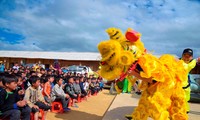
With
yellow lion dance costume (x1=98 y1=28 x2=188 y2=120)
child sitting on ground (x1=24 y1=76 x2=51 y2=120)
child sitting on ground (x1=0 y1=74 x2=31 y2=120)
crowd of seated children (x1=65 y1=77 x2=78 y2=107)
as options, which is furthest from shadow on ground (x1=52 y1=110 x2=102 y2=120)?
yellow lion dance costume (x1=98 y1=28 x2=188 y2=120)

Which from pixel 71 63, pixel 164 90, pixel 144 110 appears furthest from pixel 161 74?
pixel 71 63

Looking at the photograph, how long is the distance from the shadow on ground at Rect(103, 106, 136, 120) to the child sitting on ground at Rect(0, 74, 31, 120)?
6.53 feet

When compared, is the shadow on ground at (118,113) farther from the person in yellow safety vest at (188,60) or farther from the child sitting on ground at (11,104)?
the child sitting on ground at (11,104)

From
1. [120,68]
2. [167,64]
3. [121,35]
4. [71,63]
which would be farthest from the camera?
[71,63]

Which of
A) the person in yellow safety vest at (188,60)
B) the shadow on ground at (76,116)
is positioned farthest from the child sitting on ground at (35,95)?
the person in yellow safety vest at (188,60)

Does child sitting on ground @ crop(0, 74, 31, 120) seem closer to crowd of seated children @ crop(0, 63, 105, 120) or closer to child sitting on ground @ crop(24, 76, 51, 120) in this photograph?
crowd of seated children @ crop(0, 63, 105, 120)

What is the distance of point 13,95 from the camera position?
4.30 meters

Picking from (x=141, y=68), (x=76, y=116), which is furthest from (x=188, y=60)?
(x=76, y=116)

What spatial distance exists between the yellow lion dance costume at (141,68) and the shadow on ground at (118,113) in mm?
1638

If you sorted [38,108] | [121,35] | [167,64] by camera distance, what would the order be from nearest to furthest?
1. [121,35]
2. [167,64]
3. [38,108]

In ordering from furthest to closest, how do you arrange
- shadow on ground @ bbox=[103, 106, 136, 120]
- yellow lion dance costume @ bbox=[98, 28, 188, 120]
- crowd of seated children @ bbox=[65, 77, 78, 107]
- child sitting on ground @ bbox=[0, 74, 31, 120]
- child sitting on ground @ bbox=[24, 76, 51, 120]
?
crowd of seated children @ bbox=[65, 77, 78, 107]
shadow on ground @ bbox=[103, 106, 136, 120]
child sitting on ground @ bbox=[24, 76, 51, 120]
child sitting on ground @ bbox=[0, 74, 31, 120]
yellow lion dance costume @ bbox=[98, 28, 188, 120]

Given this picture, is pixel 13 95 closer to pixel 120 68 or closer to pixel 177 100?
pixel 120 68

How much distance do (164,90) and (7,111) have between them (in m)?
3.05

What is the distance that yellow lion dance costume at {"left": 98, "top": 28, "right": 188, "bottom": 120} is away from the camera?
3205mm
